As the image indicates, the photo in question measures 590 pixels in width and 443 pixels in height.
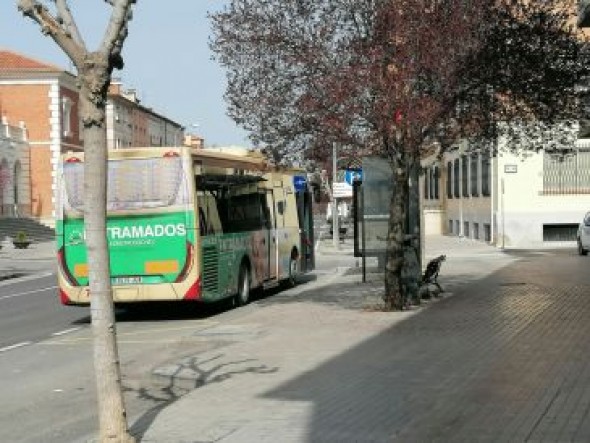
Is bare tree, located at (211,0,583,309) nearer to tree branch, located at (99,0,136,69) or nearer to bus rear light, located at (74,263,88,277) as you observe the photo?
bus rear light, located at (74,263,88,277)

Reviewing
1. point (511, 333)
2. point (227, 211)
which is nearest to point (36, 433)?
point (511, 333)

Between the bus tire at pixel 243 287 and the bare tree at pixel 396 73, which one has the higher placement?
the bare tree at pixel 396 73

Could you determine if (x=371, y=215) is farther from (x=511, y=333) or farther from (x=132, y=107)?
(x=132, y=107)

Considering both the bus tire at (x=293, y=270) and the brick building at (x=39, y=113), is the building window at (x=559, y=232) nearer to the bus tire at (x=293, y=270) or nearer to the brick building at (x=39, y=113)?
the bus tire at (x=293, y=270)

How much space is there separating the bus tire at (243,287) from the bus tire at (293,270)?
11.5 ft

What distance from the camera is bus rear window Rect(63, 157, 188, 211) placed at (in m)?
15.6

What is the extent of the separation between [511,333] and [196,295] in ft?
19.7

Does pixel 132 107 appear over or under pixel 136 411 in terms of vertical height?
over

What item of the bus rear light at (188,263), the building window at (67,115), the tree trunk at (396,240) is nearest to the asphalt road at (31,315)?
the bus rear light at (188,263)

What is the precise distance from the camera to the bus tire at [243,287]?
18.0 metres

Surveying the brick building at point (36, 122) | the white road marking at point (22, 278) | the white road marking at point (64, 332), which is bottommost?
the white road marking at point (22, 278)

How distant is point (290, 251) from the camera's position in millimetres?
22016

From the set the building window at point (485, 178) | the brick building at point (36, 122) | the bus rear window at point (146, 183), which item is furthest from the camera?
the brick building at point (36, 122)

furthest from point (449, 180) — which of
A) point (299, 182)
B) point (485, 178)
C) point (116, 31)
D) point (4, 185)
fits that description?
point (116, 31)
